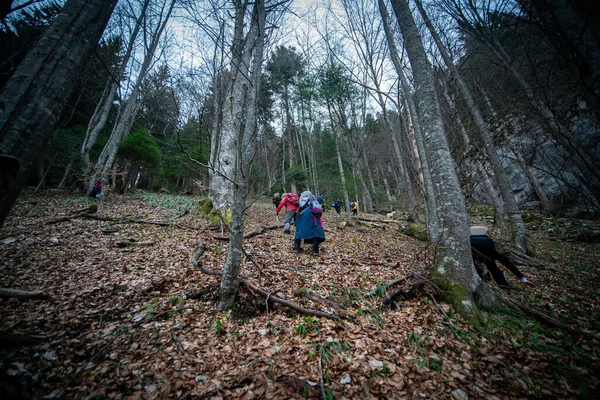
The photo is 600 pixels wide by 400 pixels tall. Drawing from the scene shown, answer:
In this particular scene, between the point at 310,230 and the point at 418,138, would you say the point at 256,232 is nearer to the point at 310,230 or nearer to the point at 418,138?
the point at 310,230

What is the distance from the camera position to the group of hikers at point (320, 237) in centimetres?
408

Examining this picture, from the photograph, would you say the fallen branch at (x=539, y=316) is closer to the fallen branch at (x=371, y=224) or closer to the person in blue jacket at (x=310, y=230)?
the person in blue jacket at (x=310, y=230)

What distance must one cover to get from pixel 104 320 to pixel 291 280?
273cm

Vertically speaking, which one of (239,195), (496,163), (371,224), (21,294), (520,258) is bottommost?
(21,294)

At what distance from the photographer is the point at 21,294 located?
2.95 m

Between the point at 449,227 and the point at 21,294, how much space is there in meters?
6.56

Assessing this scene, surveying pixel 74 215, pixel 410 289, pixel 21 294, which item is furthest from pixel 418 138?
pixel 74 215

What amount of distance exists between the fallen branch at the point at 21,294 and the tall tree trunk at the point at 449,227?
608 centimetres

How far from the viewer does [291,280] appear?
393 cm

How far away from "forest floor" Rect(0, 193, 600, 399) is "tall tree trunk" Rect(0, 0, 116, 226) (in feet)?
5.65

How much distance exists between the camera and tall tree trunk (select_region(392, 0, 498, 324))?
315 cm

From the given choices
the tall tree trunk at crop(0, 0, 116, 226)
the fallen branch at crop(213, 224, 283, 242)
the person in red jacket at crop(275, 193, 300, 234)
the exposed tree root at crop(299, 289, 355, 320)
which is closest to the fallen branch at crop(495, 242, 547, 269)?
the exposed tree root at crop(299, 289, 355, 320)

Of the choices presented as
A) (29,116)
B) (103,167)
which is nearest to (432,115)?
(29,116)

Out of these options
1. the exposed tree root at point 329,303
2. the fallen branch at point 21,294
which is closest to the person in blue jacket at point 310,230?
the exposed tree root at point 329,303
